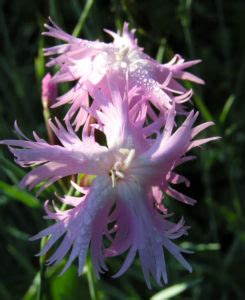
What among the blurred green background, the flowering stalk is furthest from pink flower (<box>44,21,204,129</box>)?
the blurred green background

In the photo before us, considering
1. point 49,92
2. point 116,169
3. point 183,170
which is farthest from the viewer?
point 183,170

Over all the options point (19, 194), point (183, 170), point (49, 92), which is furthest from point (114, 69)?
point (183, 170)

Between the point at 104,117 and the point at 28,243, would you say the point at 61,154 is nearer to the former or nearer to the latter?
the point at 104,117

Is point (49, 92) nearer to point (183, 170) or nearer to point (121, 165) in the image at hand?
point (121, 165)

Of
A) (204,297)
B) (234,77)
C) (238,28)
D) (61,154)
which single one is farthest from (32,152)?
(238,28)

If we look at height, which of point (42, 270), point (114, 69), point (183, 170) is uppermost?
point (114, 69)

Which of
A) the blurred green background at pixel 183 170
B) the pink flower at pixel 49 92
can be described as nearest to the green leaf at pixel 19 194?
the blurred green background at pixel 183 170
